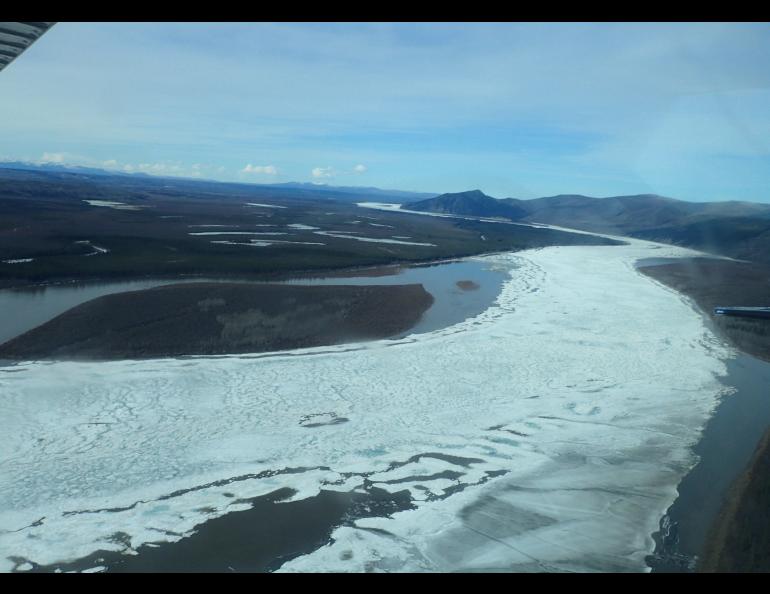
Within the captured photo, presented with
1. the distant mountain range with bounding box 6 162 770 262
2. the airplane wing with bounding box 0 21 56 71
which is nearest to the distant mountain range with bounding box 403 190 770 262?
the distant mountain range with bounding box 6 162 770 262

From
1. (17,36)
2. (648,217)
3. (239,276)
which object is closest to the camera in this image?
(17,36)

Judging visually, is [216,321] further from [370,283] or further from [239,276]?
[370,283]

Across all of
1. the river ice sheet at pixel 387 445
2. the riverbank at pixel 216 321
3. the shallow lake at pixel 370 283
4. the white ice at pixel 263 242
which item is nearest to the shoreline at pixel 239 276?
the shallow lake at pixel 370 283

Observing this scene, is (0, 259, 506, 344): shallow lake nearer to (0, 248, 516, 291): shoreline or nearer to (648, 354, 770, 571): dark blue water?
(0, 248, 516, 291): shoreline

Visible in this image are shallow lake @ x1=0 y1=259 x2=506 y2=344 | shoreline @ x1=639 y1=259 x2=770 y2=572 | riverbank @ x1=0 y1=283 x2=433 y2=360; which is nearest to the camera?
shoreline @ x1=639 y1=259 x2=770 y2=572

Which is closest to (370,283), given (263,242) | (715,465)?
(263,242)

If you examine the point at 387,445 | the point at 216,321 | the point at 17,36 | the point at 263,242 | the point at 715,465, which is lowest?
the point at 387,445

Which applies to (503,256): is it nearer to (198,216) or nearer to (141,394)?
(198,216)

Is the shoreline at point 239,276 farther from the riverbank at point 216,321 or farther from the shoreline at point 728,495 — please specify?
the shoreline at point 728,495
